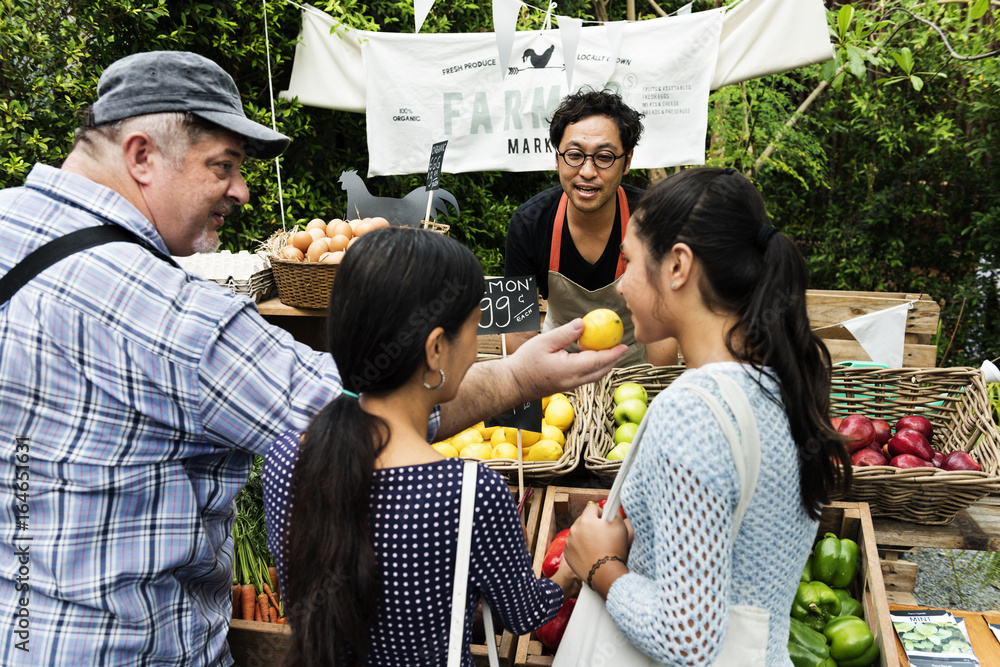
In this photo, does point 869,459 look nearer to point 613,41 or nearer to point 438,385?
point 438,385

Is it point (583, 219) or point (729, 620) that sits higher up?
point (583, 219)

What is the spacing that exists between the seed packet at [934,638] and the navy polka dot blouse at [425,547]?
4.40 feet

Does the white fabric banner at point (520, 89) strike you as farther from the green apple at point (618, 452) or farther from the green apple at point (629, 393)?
the green apple at point (618, 452)

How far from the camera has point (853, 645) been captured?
1783 mm

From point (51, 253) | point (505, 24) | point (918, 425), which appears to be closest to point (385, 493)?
point (51, 253)

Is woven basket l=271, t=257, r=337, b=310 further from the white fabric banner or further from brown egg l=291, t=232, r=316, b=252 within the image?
the white fabric banner

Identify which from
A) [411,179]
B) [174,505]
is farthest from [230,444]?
[411,179]

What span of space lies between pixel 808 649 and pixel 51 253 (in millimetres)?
1952

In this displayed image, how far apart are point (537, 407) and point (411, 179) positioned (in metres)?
4.10

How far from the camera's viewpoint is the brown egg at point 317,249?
3623mm

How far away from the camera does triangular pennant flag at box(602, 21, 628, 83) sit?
423 cm

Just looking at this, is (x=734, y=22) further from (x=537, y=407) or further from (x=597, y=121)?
(x=537, y=407)

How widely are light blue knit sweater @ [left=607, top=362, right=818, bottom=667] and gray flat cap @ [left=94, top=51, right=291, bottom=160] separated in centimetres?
110

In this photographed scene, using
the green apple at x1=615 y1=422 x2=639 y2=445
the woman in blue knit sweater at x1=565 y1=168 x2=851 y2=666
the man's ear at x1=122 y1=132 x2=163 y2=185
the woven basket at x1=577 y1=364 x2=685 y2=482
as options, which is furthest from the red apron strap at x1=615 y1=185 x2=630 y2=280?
the man's ear at x1=122 y1=132 x2=163 y2=185
